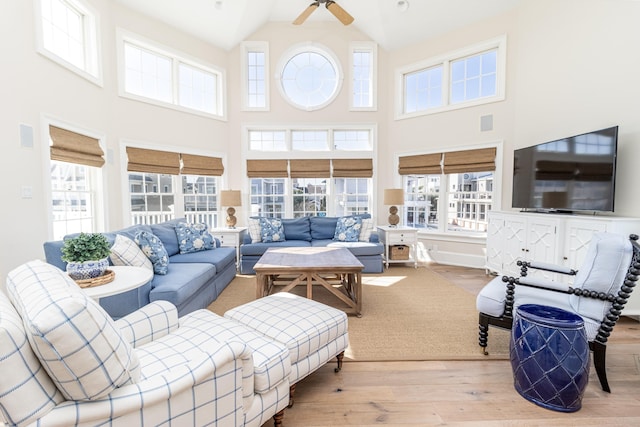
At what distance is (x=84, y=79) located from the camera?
11.8ft

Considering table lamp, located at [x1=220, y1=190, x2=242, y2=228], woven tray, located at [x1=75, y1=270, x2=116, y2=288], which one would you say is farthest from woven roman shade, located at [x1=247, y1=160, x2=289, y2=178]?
woven tray, located at [x1=75, y1=270, x2=116, y2=288]

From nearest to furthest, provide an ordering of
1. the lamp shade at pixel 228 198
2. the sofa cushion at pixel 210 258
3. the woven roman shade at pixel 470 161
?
the sofa cushion at pixel 210 258, the woven roman shade at pixel 470 161, the lamp shade at pixel 228 198

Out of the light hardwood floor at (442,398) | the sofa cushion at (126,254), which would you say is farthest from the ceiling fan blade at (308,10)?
the light hardwood floor at (442,398)

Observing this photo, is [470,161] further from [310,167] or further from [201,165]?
[201,165]

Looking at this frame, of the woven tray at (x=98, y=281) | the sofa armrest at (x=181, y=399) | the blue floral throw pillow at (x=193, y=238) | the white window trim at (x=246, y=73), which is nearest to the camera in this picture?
the sofa armrest at (x=181, y=399)

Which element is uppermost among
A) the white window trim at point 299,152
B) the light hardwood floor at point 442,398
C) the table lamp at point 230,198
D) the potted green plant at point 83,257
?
the white window trim at point 299,152

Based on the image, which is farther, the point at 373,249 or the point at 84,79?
the point at 373,249

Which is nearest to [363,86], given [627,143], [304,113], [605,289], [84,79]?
[304,113]

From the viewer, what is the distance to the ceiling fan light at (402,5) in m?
4.52

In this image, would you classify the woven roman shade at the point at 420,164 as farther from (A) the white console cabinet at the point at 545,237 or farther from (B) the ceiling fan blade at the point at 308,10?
(B) the ceiling fan blade at the point at 308,10

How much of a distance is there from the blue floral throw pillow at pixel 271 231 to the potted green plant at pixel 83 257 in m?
2.87

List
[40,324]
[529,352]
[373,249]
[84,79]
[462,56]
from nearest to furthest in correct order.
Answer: [40,324], [529,352], [84,79], [373,249], [462,56]

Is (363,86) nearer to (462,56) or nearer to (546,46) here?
(462,56)

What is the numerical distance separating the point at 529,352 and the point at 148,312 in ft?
7.40
